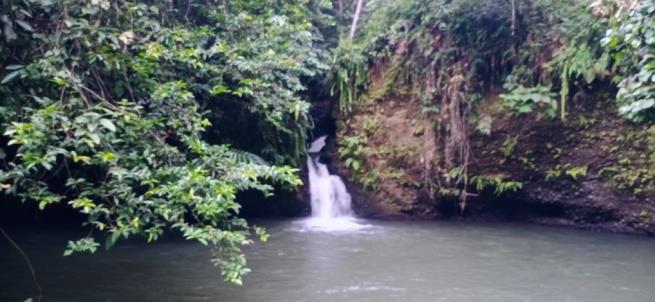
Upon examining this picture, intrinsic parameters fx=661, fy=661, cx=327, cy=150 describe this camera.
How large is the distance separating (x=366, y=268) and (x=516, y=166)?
428 centimetres

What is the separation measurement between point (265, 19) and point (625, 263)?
17.8 ft

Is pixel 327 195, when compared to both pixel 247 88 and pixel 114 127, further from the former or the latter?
pixel 114 127

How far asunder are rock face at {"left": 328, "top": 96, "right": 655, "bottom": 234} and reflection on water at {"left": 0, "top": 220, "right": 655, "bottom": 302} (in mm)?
624

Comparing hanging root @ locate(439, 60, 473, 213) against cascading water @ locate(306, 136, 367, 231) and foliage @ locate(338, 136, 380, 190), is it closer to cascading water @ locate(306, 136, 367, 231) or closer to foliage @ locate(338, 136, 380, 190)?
foliage @ locate(338, 136, 380, 190)

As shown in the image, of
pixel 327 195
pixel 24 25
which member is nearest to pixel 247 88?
pixel 24 25

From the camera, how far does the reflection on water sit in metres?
6.64

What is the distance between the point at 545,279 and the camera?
291 inches

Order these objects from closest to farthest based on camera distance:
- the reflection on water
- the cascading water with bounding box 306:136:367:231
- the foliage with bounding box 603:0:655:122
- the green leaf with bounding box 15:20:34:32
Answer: the green leaf with bounding box 15:20:34:32, the foliage with bounding box 603:0:655:122, the reflection on water, the cascading water with bounding box 306:136:367:231

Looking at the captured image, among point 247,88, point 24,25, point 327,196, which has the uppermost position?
point 24,25

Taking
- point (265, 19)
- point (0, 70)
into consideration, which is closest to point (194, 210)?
point (0, 70)

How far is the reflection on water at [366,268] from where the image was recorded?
664 cm

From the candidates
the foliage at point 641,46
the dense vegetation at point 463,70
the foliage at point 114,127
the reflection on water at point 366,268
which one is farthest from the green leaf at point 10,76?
the dense vegetation at point 463,70

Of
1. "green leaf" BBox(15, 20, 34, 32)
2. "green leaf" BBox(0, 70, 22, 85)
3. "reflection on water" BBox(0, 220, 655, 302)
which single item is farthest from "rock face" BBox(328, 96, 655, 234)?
"green leaf" BBox(0, 70, 22, 85)

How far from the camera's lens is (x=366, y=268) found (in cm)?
787
